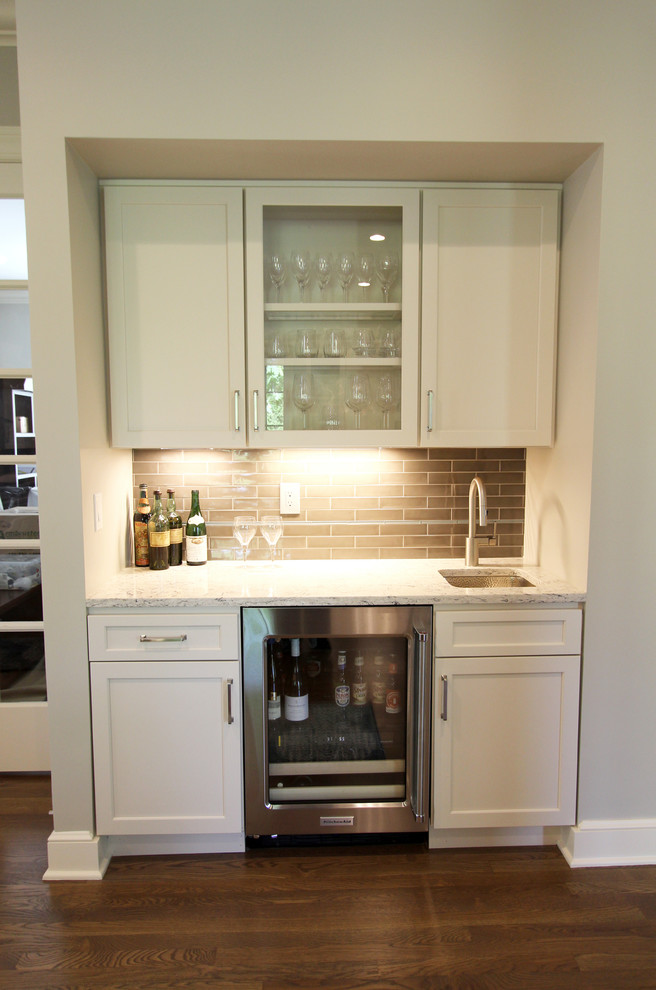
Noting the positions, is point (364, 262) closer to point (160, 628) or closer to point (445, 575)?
point (445, 575)

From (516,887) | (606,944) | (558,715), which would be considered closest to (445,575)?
(558,715)

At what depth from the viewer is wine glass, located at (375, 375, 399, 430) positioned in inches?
83.0

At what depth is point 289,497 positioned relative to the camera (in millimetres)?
2402

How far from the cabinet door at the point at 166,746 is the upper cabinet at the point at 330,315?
809 millimetres

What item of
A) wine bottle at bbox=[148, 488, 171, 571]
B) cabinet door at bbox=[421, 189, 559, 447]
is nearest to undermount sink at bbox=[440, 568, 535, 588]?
cabinet door at bbox=[421, 189, 559, 447]

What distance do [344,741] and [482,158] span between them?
6.69ft

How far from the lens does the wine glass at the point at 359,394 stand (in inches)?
84.2

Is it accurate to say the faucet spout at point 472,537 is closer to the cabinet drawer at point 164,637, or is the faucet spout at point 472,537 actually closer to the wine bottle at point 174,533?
the cabinet drawer at point 164,637

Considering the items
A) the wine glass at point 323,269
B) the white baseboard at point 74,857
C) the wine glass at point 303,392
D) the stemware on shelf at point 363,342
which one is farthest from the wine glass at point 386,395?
the white baseboard at point 74,857

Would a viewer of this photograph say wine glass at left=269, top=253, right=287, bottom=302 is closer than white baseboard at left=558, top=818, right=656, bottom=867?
No

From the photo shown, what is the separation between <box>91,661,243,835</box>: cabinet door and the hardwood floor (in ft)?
0.63

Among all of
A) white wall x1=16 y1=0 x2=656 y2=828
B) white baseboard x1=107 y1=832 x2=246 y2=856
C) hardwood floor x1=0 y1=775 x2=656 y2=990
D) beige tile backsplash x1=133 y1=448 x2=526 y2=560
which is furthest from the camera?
beige tile backsplash x1=133 y1=448 x2=526 y2=560

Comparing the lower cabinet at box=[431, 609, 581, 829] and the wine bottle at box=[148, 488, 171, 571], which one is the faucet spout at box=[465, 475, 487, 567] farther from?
the wine bottle at box=[148, 488, 171, 571]

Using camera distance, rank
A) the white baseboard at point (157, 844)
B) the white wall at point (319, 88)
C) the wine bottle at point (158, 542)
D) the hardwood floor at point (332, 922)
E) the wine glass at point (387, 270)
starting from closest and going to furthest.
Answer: the hardwood floor at point (332, 922) → the white wall at point (319, 88) → the white baseboard at point (157, 844) → the wine glass at point (387, 270) → the wine bottle at point (158, 542)
